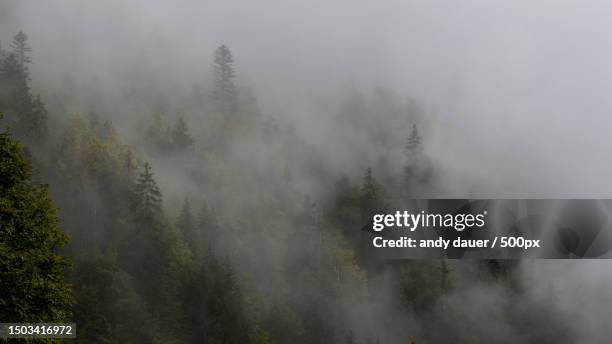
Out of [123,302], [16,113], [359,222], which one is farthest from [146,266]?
[359,222]

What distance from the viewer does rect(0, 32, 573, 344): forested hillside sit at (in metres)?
121

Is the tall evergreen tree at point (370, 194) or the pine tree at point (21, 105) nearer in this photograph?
the pine tree at point (21, 105)

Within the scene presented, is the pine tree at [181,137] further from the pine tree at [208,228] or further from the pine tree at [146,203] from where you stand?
the pine tree at [146,203]

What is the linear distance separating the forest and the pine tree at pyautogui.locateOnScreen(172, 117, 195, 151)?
0.59 metres

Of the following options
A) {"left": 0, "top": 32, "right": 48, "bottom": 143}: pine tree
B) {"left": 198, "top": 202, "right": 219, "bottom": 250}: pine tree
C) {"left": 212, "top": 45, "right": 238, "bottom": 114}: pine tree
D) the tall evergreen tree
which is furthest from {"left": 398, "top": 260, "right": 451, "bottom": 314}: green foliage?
{"left": 0, "top": 32, "right": 48, "bottom": 143}: pine tree

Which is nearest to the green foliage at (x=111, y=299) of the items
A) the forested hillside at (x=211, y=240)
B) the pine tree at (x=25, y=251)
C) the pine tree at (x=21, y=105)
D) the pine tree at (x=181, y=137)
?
the forested hillside at (x=211, y=240)

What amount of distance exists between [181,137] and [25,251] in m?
153

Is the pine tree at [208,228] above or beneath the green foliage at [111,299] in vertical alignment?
above

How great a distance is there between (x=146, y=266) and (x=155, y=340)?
1799 centimetres

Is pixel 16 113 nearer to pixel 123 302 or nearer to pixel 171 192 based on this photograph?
pixel 171 192

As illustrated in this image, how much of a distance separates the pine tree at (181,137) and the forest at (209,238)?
0.59 metres

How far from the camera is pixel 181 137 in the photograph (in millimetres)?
175250

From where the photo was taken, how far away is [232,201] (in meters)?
173

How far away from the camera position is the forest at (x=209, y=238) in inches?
4791
